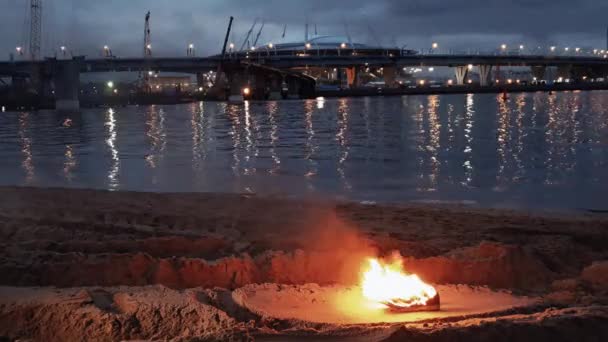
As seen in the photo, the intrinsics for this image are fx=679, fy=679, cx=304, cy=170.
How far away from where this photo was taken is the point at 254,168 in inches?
911

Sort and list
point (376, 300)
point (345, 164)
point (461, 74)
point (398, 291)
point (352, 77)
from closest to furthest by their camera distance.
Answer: point (398, 291) → point (376, 300) → point (345, 164) → point (352, 77) → point (461, 74)

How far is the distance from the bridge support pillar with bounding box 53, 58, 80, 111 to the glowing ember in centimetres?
10581

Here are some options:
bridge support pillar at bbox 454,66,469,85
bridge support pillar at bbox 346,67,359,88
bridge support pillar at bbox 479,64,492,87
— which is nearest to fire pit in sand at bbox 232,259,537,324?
bridge support pillar at bbox 346,67,359,88

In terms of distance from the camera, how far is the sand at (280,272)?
22.6 feet

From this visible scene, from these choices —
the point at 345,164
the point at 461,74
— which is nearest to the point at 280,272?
the point at 345,164

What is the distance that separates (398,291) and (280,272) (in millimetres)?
1881

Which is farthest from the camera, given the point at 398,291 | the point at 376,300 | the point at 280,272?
the point at 280,272

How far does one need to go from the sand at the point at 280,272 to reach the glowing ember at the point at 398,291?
230mm

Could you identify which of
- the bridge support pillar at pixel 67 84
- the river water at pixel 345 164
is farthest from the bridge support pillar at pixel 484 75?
the river water at pixel 345 164

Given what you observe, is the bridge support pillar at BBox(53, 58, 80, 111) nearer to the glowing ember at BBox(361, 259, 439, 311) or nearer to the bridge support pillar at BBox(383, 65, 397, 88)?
the bridge support pillar at BBox(383, 65, 397, 88)

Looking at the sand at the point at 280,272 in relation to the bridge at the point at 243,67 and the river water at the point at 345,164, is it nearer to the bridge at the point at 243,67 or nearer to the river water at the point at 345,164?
the river water at the point at 345,164

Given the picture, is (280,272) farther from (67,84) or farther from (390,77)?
(390,77)

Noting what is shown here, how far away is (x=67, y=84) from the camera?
370 ft

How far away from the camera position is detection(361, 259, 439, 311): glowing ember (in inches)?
297
